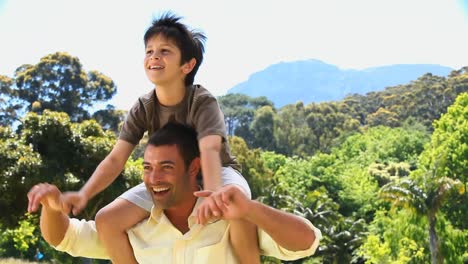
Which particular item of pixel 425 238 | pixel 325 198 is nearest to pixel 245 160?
pixel 325 198

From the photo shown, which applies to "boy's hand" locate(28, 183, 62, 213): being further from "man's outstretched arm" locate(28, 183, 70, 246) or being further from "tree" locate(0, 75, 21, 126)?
"tree" locate(0, 75, 21, 126)

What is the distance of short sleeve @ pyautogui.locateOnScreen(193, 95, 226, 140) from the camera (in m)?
2.29

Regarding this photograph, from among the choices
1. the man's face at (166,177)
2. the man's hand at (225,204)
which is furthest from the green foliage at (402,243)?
the man's hand at (225,204)

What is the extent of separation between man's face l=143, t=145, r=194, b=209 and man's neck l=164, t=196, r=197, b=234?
0.03 m

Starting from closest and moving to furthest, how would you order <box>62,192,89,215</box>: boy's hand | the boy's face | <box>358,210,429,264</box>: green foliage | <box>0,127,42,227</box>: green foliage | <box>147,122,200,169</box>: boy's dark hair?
1. <box>62,192,89,215</box>: boy's hand
2. <box>147,122,200,169</box>: boy's dark hair
3. the boy's face
4. <box>0,127,42,227</box>: green foliage
5. <box>358,210,429,264</box>: green foliage

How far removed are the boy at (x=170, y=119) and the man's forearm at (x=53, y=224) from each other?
0.09 metres


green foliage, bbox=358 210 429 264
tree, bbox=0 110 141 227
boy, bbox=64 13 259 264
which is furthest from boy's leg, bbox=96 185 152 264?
green foliage, bbox=358 210 429 264

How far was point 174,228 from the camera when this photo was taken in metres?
2.22

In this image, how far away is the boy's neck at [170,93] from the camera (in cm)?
238

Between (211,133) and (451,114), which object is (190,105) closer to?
(211,133)

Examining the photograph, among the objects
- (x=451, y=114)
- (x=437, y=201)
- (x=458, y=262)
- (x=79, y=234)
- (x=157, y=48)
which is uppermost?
(x=157, y=48)

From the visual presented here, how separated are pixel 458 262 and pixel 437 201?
10.7 feet

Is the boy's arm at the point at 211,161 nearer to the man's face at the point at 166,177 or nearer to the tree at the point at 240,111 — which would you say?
the man's face at the point at 166,177

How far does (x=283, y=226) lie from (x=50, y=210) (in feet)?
2.23
